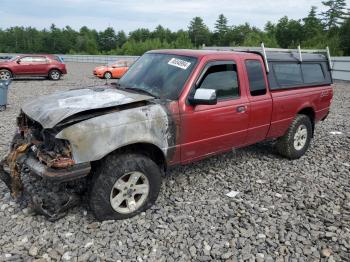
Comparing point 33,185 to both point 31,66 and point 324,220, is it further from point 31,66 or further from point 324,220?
point 31,66

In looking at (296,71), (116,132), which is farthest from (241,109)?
(116,132)

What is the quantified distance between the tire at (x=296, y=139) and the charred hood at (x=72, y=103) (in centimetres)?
297

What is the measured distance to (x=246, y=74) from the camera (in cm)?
496

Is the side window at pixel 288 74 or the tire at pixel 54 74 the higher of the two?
the side window at pixel 288 74

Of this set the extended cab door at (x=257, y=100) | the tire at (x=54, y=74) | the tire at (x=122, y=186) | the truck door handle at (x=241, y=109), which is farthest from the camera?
the tire at (x=54, y=74)

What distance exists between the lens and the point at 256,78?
5.15 meters

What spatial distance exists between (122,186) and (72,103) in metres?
1.06

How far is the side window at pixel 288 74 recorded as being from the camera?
5600 millimetres

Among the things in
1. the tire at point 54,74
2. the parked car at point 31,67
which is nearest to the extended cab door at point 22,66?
the parked car at point 31,67

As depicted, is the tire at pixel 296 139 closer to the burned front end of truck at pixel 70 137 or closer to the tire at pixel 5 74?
the burned front end of truck at pixel 70 137

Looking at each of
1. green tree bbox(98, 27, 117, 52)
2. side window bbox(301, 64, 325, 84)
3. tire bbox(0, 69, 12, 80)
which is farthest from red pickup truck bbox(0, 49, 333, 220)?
green tree bbox(98, 27, 117, 52)

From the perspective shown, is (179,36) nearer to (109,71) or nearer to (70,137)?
(109,71)

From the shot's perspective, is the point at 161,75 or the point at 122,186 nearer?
the point at 122,186

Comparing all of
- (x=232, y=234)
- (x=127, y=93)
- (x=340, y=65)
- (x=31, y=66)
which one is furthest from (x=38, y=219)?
(x=340, y=65)
